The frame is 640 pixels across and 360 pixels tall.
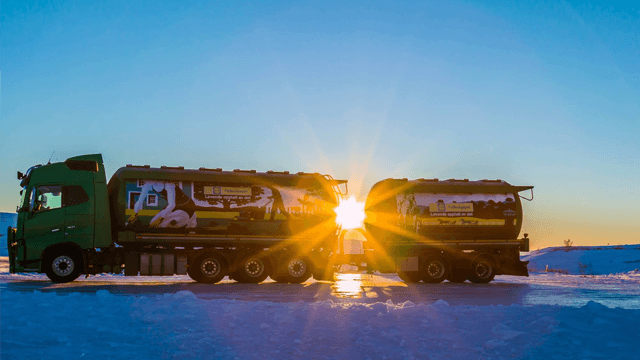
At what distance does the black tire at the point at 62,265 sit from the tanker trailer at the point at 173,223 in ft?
0.10

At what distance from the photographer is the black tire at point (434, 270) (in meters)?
21.3

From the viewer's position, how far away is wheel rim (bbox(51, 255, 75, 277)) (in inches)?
684

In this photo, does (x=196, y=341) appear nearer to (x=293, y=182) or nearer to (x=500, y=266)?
(x=293, y=182)

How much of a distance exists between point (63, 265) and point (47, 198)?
88.5 inches

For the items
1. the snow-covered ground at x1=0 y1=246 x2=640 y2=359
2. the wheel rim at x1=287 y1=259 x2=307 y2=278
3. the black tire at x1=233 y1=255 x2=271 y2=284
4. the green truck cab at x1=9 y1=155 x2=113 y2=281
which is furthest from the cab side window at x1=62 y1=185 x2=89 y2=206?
the snow-covered ground at x1=0 y1=246 x2=640 y2=359

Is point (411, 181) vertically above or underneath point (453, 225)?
above

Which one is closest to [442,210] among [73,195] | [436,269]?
[436,269]

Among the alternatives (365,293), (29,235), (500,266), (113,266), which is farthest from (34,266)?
(500,266)

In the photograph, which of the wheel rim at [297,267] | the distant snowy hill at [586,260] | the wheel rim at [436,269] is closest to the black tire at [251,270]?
the wheel rim at [297,267]

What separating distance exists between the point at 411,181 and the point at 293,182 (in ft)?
16.4

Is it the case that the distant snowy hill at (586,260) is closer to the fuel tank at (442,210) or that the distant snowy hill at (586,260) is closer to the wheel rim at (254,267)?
the fuel tank at (442,210)

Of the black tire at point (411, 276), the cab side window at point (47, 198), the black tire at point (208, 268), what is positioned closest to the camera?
the cab side window at point (47, 198)

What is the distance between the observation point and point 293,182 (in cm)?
2009

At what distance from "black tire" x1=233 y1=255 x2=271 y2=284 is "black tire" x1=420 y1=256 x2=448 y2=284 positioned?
20.6ft
